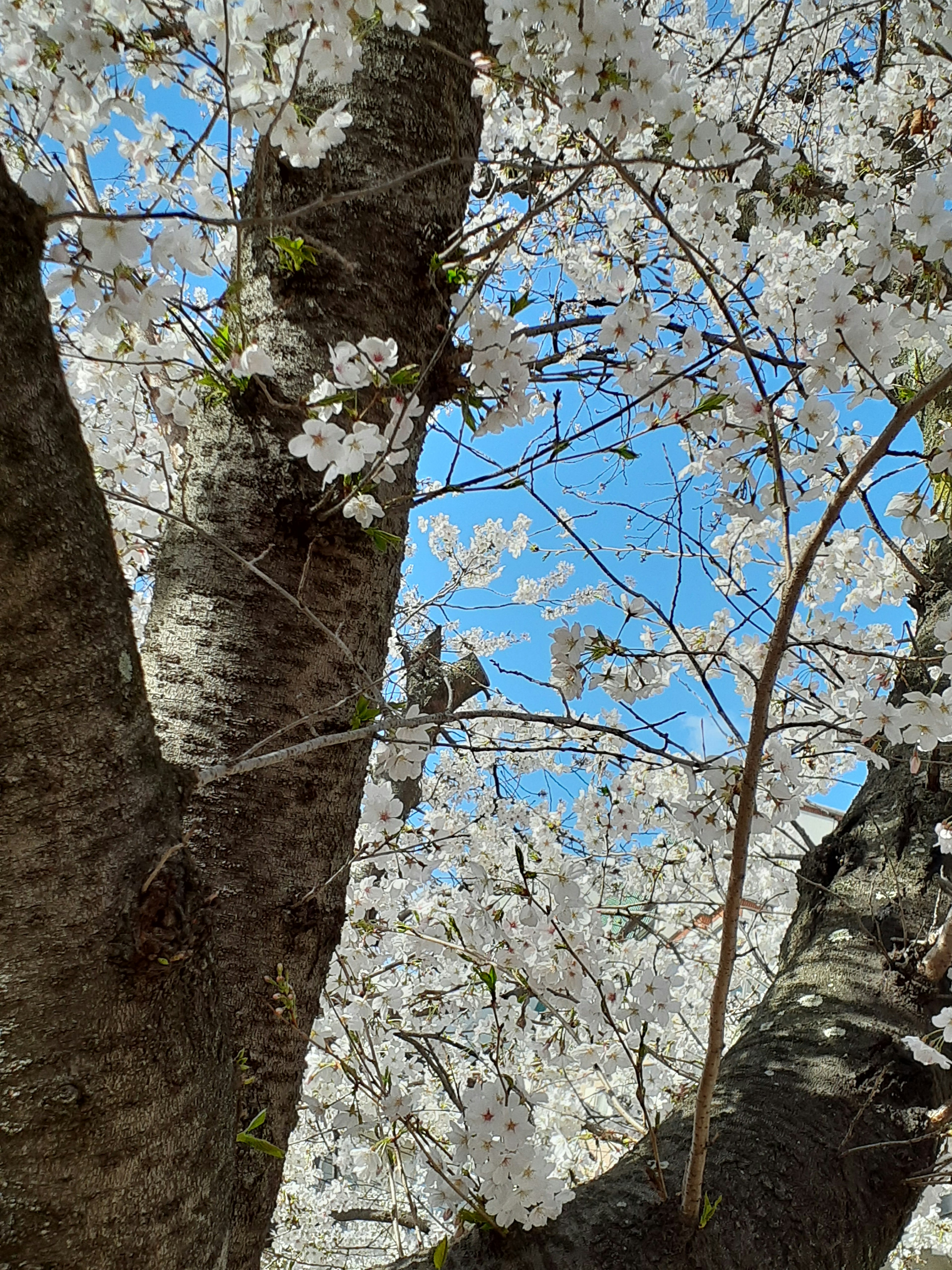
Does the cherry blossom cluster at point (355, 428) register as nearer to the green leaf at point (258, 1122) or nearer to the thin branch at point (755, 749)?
the thin branch at point (755, 749)

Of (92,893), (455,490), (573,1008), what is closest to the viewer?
(92,893)

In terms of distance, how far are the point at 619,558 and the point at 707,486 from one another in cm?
36

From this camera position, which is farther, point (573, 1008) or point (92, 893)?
point (573, 1008)

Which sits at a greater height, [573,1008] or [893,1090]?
[573,1008]

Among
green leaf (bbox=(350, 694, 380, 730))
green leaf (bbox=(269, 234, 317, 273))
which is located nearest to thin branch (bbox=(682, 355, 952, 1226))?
green leaf (bbox=(350, 694, 380, 730))

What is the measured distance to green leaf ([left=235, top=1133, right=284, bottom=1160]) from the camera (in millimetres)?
833

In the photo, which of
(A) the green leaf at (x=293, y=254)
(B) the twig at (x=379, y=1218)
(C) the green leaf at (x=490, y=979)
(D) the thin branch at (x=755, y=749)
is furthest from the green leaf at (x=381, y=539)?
(B) the twig at (x=379, y=1218)

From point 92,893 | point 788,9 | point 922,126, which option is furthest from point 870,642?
point 92,893

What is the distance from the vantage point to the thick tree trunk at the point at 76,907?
61 cm

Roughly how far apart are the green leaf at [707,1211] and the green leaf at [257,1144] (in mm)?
569

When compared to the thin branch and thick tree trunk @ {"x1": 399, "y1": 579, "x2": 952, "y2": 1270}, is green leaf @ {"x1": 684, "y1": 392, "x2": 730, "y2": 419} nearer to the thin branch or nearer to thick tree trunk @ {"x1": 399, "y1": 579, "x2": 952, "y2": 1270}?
the thin branch

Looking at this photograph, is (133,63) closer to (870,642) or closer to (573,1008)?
(573,1008)

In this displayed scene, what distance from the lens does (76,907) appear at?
64cm

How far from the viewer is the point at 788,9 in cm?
178
